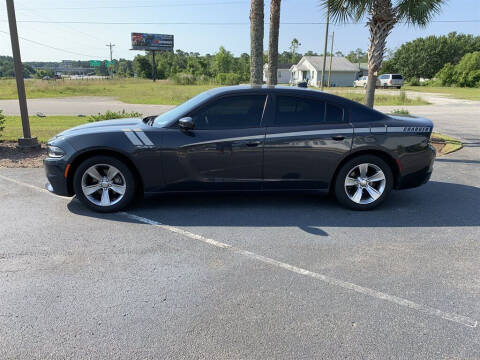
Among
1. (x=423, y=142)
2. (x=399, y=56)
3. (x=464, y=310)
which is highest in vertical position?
(x=399, y=56)

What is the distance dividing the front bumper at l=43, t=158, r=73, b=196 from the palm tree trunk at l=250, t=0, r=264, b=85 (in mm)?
5263

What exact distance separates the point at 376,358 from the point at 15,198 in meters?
5.13

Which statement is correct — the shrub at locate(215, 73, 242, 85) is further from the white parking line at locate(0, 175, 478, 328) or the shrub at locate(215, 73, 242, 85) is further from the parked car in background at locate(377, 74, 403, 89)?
the white parking line at locate(0, 175, 478, 328)

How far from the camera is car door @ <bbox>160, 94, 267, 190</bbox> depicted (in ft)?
15.3

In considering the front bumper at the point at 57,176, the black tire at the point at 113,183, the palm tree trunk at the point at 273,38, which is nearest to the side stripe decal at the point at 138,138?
the black tire at the point at 113,183

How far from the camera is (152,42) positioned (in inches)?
3423

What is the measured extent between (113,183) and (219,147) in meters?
1.45

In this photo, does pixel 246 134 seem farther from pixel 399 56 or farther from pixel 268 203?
pixel 399 56

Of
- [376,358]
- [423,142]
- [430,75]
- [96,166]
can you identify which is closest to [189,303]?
[376,358]

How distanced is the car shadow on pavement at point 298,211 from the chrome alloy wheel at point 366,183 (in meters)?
0.20

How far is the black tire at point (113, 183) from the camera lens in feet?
15.4

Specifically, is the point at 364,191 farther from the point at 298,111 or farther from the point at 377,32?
the point at 377,32

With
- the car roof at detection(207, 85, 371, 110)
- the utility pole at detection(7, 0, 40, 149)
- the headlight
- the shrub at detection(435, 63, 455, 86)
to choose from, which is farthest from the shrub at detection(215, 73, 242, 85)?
the headlight

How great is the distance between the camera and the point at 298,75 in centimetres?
7406
